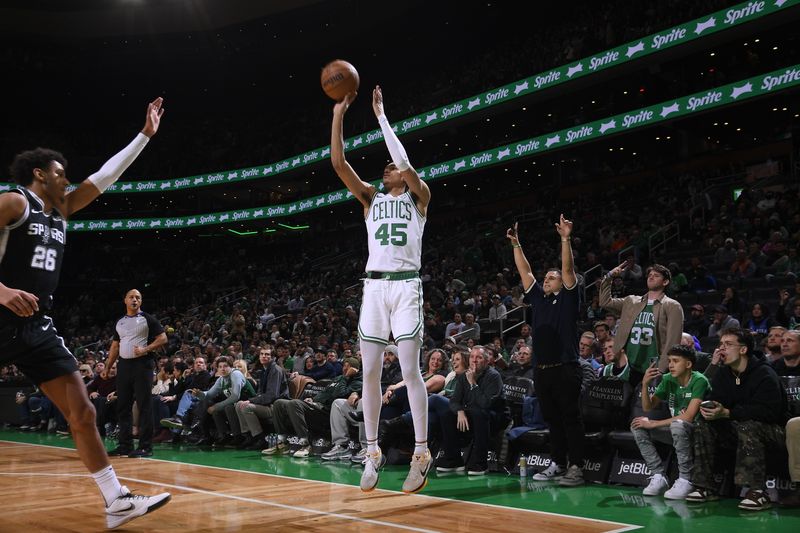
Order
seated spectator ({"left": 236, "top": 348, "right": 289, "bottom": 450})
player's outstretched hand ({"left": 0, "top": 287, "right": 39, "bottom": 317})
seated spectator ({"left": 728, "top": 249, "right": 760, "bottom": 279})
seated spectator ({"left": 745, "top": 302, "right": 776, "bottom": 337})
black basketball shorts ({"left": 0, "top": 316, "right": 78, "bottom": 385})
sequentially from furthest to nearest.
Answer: seated spectator ({"left": 728, "top": 249, "right": 760, "bottom": 279})
seated spectator ({"left": 745, "top": 302, "right": 776, "bottom": 337})
seated spectator ({"left": 236, "top": 348, "right": 289, "bottom": 450})
black basketball shorts ({"left": 0, "top": 316, "right": 78, "bottom": 385})
player's outstretched hand ({"left": 0, "top": 287, "right": 39, "bottom": 317})

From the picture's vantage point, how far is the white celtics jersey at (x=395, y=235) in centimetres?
500

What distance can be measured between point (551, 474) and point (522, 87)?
17484mm

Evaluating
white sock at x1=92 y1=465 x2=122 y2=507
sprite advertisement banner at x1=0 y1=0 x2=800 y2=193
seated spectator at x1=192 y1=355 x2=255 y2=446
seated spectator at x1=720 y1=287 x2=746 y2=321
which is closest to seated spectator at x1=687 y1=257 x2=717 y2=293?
seated spectator at x1=720 y1=287 x2=746 y2=321

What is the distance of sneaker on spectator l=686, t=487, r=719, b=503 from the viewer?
529cm

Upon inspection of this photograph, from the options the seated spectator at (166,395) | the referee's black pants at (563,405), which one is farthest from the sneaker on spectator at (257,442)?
the referee's black pants at (563,405)

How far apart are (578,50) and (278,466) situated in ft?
57.4

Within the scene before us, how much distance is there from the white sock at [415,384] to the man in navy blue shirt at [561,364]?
1738 mm

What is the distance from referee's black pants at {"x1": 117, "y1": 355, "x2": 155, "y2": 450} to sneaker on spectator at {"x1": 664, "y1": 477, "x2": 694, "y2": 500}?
585 centimetres

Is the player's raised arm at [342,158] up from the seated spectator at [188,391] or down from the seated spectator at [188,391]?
up

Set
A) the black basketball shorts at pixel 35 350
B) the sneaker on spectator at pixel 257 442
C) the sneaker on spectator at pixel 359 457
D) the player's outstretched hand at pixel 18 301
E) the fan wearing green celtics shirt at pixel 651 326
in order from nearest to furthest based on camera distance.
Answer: the player's outstretched hand at pixel 18 301 < the black basketball shorts at pixel 35 350 < the fan wearing green celtics shirt at pixel 651 326 < the sneaker on spectator at pixel 359 457 < the sneaker on spectator at pixel 257 442

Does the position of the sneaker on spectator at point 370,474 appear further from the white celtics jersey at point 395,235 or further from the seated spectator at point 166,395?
the seated spectator at point 166,395

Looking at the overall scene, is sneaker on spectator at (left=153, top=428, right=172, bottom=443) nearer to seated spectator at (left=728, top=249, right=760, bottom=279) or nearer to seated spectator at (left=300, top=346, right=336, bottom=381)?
seated spectator at (left=300, top=346, right=336, bottom=381)

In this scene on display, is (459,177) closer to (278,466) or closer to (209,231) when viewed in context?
Result: (209,231)

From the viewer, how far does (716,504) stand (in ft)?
17.1
